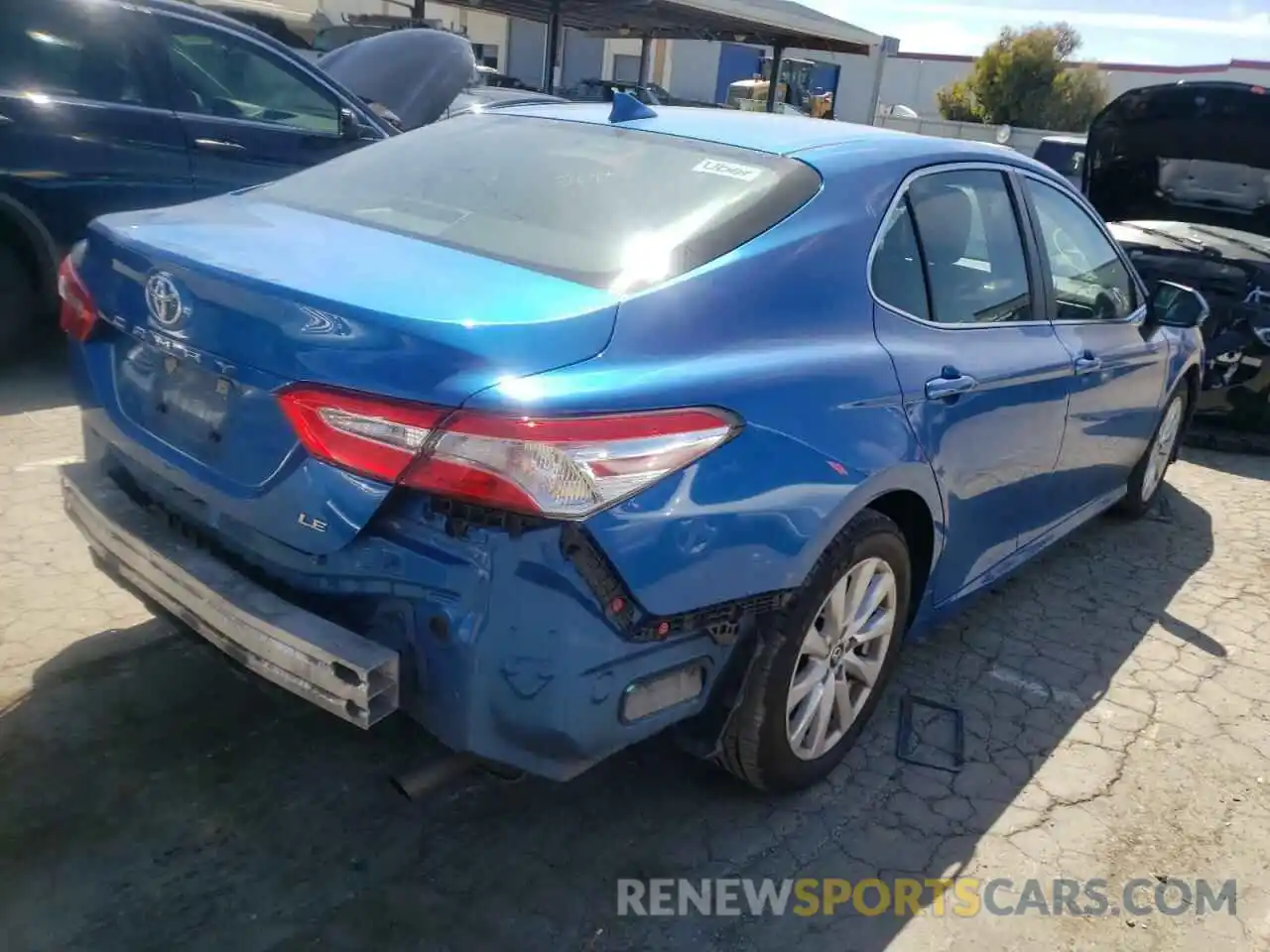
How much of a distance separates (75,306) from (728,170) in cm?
167

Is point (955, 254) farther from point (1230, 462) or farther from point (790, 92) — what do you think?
point (790, 92)

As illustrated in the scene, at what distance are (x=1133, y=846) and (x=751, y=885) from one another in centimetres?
108

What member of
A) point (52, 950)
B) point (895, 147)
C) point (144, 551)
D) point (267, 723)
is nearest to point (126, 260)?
point (144, 551)

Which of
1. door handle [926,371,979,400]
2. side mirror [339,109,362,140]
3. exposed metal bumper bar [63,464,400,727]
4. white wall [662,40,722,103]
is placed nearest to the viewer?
exposed metal bumper bar [63,464,400,727]

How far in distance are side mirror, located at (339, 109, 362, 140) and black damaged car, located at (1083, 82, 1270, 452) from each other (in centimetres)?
472

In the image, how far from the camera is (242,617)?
2.10 m

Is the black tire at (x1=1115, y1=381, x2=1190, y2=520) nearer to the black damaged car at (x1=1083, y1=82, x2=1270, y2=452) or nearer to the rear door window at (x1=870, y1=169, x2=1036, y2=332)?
the black damaged car at (x1=1083, y1=82, x2=1270, y2=452)

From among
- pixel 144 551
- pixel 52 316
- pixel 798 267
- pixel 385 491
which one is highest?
pixel 798 267

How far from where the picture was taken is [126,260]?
2445 millimetres

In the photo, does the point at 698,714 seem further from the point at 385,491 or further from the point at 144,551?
the point at 144,551

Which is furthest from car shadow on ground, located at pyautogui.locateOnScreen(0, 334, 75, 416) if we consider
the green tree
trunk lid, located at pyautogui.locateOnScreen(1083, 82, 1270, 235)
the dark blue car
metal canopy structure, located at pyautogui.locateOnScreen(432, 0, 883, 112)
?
the green tree

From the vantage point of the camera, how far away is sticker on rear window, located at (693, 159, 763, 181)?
2.61 meters

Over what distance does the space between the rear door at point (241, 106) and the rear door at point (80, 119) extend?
4.9 inches

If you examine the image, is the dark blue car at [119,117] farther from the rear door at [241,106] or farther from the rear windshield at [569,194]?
the rear windshield at [569,194]
